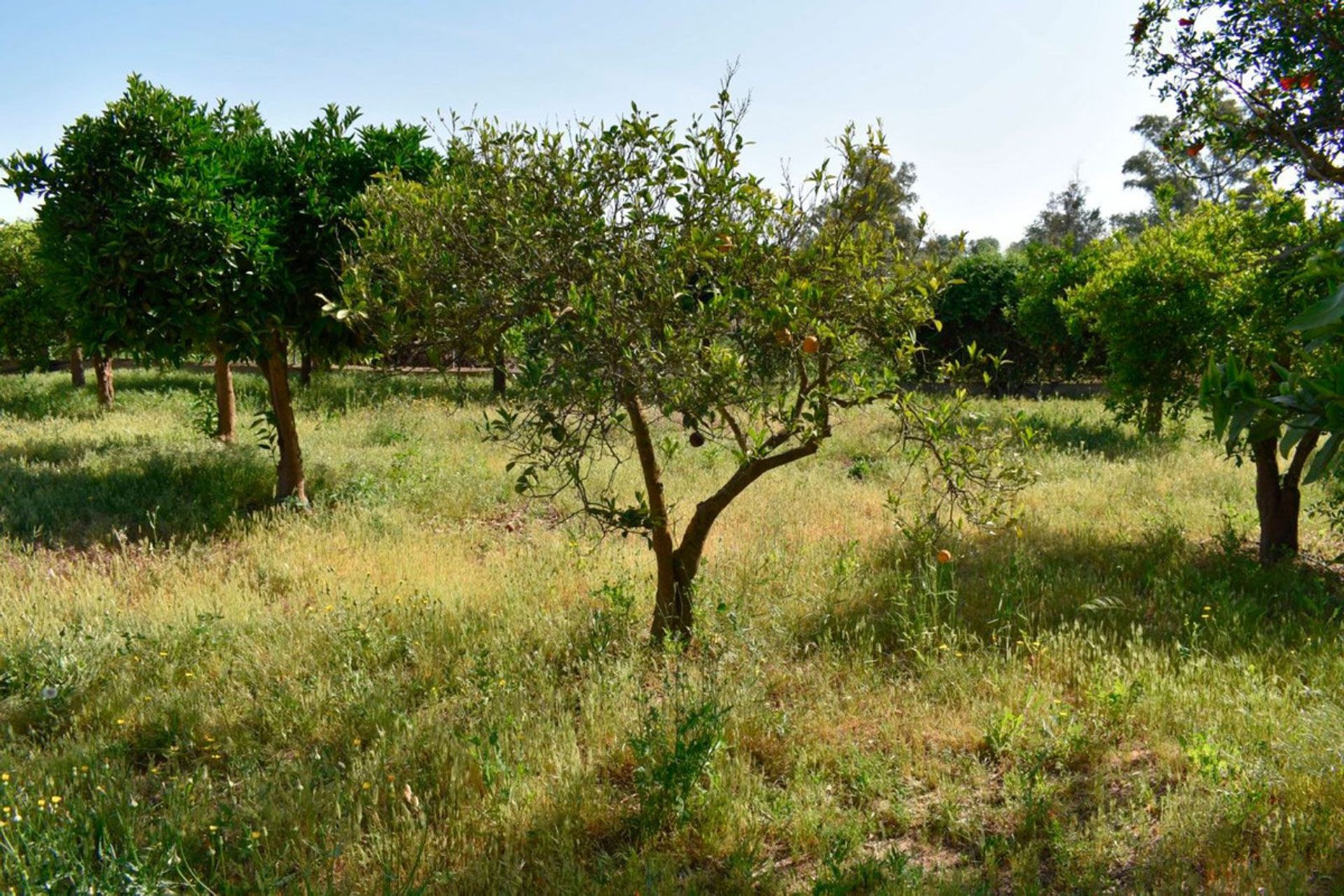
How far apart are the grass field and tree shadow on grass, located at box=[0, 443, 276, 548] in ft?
0.35

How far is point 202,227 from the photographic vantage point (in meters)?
7.55

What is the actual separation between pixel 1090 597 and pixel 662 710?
325 cm

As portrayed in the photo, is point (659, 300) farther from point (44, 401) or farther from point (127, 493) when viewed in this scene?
point (44, 401)

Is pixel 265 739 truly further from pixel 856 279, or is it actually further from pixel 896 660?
pixel 856 279

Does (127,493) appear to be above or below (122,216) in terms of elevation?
below

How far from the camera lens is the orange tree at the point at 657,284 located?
3699 millimetres

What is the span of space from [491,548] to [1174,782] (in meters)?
5.07

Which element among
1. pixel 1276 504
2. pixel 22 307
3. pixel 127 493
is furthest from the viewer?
pixel 22 307

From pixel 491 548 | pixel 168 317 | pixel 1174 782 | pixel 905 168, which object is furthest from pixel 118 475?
pixel 905 168

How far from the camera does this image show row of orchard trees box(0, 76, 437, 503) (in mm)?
7574

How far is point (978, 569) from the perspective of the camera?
6.36 meters

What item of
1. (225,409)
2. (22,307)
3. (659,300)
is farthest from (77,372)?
(659,300)

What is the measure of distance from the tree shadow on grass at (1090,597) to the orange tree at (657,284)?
1453 mm

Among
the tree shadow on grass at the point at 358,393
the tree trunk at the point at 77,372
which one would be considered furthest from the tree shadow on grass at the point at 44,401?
the tree shadow on grass at the point at 358,393
